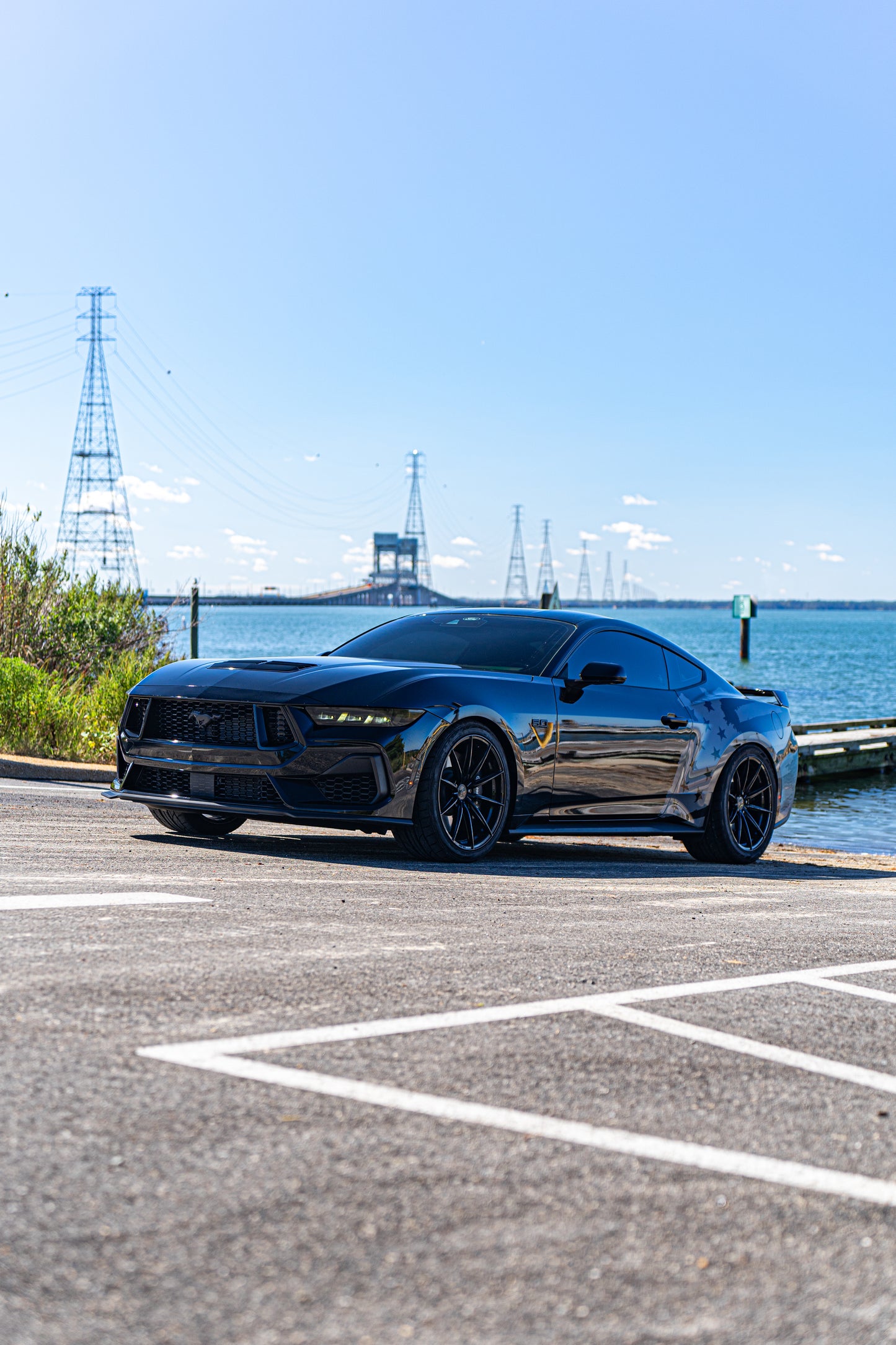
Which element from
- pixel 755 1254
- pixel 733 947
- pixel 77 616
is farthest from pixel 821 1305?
pixel 77 616

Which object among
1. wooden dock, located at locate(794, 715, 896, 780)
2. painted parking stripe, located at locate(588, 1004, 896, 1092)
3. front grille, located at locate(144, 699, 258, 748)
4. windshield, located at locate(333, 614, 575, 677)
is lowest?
wooden dock, located at locate(794, 715, 896, 780)

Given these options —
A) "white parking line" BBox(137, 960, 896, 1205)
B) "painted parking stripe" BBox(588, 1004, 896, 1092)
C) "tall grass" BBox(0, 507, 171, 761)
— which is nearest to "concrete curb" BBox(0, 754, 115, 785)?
"tall grass" BBox(0, 507, 171, 761)

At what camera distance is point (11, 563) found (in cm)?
1917

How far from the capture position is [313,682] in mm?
7980

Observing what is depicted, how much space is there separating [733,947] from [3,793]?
21.8ft

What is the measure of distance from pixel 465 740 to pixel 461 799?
0.34 m

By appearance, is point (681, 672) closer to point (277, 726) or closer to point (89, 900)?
point (277, 726)

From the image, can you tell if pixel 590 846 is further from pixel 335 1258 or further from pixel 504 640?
pixel 335 1258

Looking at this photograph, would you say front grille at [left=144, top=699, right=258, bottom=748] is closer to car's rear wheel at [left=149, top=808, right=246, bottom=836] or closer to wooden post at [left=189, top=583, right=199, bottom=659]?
car's rear wheel at [left=149, top=808, right=246, bottom=836]

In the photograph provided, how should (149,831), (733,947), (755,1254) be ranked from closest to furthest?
(755,1254) < (733,947) < (149,831)

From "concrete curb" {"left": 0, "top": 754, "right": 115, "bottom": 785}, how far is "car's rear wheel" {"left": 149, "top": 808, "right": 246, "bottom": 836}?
3.94m

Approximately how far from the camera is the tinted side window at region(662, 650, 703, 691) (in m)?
9.80

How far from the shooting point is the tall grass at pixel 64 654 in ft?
46.8

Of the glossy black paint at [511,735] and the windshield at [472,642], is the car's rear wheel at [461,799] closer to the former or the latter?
the glossy black paint at [511,735]
